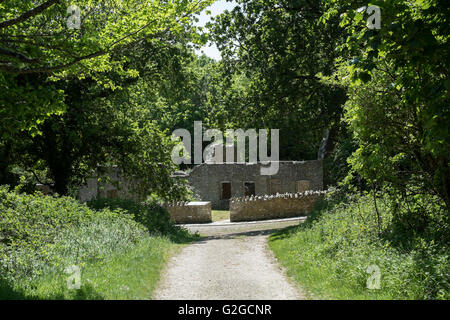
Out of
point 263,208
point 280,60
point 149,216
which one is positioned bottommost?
point 263,208

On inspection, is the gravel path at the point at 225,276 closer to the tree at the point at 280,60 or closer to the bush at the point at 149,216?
the bush at the point at 149,216

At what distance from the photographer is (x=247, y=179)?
34.6 meters

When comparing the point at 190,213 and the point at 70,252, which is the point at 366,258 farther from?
the point at 190,213

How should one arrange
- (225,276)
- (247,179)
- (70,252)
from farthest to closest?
(247,179), (70,252), (225,276)

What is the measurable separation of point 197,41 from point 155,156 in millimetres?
9187

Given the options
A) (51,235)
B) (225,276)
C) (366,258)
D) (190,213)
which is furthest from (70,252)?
(190,213)

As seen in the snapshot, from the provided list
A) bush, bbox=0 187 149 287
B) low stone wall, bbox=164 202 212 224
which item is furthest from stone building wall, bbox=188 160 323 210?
bush, bbox=0 187 149 287

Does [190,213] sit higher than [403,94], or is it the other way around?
[403,94]

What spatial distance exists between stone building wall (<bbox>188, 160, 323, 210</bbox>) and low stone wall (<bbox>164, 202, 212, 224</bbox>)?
→ 6707mm

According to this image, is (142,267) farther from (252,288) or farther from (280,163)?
(280,163)

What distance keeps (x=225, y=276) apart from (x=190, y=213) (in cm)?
1735

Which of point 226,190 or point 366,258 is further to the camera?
point 226,190

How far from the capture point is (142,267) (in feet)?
31.1
